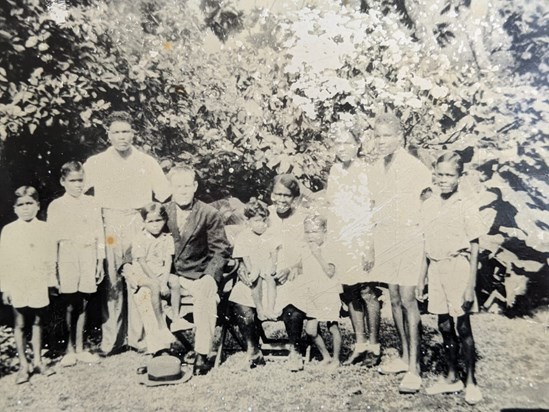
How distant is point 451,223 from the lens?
3.12m

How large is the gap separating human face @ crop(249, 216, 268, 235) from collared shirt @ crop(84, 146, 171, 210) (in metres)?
0.61

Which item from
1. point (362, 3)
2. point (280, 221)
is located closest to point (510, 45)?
point (362, 3)

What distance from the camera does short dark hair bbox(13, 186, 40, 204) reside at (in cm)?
328

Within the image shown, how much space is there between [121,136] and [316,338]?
73.9 inches

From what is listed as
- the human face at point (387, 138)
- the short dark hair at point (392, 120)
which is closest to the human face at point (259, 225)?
the human face at point (387, 138)

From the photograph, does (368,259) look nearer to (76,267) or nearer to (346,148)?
(346,148)

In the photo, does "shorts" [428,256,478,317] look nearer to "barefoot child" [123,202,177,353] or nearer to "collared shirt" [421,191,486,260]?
"collared shirt" [421,191,486,260]

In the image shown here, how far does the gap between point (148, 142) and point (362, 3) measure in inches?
64.8

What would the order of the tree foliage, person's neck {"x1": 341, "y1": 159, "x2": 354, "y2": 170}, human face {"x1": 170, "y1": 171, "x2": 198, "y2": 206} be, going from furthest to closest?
human face {"x1": 170, "y1": 171, "x2": 198, "y2": 206}
person's neck {"x1": 341, "y1": 159, "x2": 354, "y2": 170}
the tree foliage

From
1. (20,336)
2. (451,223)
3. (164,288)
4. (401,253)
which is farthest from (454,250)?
(20,336)

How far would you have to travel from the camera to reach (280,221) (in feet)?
10.7

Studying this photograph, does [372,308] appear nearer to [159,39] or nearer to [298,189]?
[298,189]

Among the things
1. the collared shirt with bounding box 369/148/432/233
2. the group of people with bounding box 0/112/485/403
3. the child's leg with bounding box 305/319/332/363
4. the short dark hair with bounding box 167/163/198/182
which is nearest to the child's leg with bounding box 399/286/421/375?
the group of people with bounding box 0/112/485/403

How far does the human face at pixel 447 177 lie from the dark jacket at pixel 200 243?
56.7 inches
